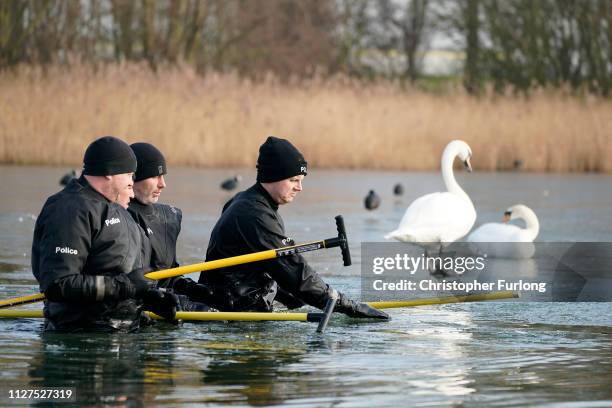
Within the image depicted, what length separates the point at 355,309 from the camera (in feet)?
24.4

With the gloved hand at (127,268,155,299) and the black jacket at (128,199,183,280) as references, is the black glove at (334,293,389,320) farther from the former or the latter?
the gloved hand at (127,268,155,299)

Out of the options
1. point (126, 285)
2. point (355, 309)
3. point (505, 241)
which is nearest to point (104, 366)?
point (126, 285)

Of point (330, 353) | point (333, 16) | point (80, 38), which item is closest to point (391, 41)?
point (333, 16)

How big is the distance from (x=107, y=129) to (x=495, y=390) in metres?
15.3

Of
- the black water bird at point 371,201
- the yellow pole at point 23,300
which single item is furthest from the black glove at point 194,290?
the black water bird at point 371,201

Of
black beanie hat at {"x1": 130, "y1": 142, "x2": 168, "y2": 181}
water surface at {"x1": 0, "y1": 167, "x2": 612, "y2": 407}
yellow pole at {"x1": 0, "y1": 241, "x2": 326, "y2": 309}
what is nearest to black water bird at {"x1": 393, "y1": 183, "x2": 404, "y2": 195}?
water surface at {"x1": 0, "y1": 167, "x2": 612, "y2": 407}

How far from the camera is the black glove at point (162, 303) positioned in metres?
6.52

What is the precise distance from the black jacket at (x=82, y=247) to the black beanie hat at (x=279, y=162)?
943 mm

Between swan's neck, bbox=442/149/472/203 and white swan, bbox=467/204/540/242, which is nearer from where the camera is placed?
white swan, bbox=467/204/540/242

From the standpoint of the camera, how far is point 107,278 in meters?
6.19

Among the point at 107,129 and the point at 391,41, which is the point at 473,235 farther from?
the point at 391,41

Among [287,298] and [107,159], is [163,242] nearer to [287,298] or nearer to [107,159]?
[287,298]

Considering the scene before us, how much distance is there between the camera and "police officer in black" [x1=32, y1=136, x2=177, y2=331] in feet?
20.0

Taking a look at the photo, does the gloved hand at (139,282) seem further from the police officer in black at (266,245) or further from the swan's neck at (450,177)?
the swan's neck at (450,177)
